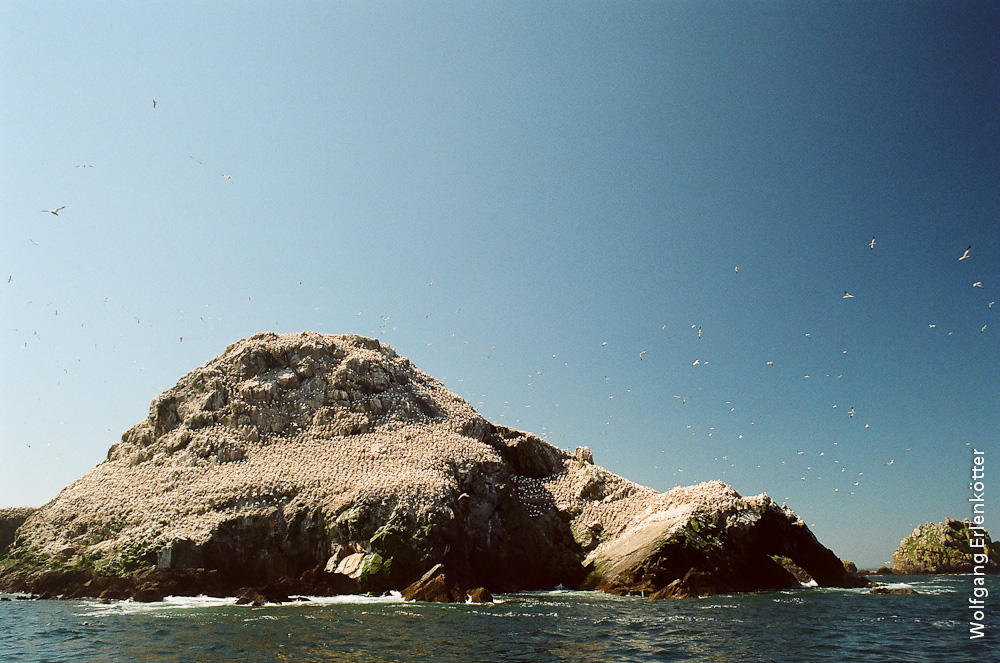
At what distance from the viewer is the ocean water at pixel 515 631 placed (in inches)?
754

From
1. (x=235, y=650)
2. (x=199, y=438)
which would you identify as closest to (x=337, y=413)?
(x=199, y=438)

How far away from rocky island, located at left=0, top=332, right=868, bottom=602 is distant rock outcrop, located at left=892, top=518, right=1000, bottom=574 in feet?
155

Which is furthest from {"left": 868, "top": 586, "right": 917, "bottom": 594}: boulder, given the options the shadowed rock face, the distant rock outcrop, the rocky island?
the shadowed rock face

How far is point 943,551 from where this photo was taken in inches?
3196

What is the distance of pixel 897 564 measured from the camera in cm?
8656

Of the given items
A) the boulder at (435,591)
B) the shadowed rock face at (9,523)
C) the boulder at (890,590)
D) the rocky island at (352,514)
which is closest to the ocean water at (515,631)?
the boulder at (435,591)

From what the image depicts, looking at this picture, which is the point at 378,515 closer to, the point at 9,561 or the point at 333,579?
the point at 333,579

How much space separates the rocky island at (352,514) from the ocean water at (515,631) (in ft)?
20.4

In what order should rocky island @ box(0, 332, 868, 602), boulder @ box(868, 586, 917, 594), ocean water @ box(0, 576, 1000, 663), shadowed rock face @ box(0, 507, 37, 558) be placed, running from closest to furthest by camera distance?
ocean water @ box(0, 576, 1000, 663) < boulder @ box(868, 586, 917, 594) < rocky island @ box(0, 332, 868, 602) < shadowed rock face @ box(0, 507, 37, 558)

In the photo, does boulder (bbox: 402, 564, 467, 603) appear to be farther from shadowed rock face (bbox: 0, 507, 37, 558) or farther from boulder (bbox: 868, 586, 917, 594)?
shadowed rock face (bbox: 0, 507, 37, 558)

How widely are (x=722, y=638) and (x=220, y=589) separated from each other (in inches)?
1345

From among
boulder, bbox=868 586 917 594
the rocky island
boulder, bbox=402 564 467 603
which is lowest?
boulder, bbox=402 564 467 603

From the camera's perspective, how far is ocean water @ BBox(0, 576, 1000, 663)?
19.1 m

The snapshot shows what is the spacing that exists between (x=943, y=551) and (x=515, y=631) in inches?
3289
